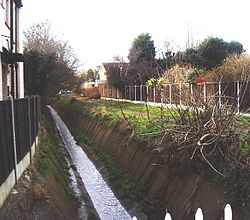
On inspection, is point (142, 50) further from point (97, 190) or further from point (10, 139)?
point (10, 139)

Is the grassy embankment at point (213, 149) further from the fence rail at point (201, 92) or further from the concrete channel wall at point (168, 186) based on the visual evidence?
the fence rail at point (201, 92)

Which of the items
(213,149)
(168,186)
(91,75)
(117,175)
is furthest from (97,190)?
(91,75)

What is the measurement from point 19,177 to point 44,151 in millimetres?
6203

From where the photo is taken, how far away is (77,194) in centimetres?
1543

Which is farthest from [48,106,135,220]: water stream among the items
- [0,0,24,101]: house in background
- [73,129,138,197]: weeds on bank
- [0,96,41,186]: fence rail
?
[0,0,24,101]: house in background

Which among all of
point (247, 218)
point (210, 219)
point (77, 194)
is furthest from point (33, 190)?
point (77, 194)

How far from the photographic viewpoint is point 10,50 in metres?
21.3

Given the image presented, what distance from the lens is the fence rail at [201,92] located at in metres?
12.1

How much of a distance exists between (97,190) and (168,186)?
5086mm

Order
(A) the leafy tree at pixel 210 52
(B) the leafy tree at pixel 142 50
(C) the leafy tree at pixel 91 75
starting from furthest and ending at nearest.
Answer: (C) the leafy tree at pixel 91 75 < (B) the leafy tree at pixel 142 50 < (A) the leafy tree at pixel 210 52

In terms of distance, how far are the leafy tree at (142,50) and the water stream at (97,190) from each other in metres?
24.5

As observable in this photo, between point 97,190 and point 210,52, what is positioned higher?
point 210,52

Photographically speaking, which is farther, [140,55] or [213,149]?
[140,55]

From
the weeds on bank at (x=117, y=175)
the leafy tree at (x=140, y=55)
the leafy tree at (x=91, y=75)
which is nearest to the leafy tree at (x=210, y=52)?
the leafy tree at (x=140, y=55)
